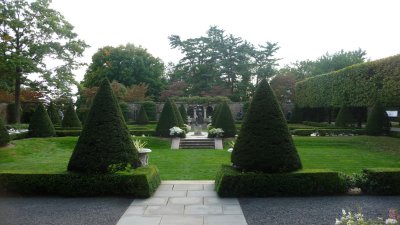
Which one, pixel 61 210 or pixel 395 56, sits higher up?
pixel 395 56

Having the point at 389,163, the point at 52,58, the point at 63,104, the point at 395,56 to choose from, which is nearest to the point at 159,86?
the point at 63,104

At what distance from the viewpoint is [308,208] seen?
6.99 metres

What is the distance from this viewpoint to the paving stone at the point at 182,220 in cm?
605

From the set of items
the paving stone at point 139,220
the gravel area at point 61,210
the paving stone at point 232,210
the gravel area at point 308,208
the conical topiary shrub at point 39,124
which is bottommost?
the gravel area at point 61,210

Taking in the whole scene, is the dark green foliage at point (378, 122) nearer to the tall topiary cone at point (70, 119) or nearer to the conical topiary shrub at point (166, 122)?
the conical topiary shrub at point (166, 122)

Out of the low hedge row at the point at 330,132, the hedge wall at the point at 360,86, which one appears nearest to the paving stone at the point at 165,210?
the low hedge row at the point at 330,132

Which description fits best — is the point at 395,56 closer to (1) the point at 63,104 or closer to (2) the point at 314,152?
(2) the point at 314,152

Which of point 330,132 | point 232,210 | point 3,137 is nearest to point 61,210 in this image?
point 232,210

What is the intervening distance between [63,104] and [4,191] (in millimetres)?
28748

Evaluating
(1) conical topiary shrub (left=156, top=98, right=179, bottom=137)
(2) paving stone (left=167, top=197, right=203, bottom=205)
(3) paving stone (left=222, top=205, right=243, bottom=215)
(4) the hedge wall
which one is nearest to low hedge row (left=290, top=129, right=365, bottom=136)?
(4) the hedge wall

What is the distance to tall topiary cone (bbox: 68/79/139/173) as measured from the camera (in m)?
8.19

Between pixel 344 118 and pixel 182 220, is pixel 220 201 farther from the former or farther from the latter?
pixel 344 118

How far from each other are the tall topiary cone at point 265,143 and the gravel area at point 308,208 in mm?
859

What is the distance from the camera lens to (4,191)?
8086 mm
